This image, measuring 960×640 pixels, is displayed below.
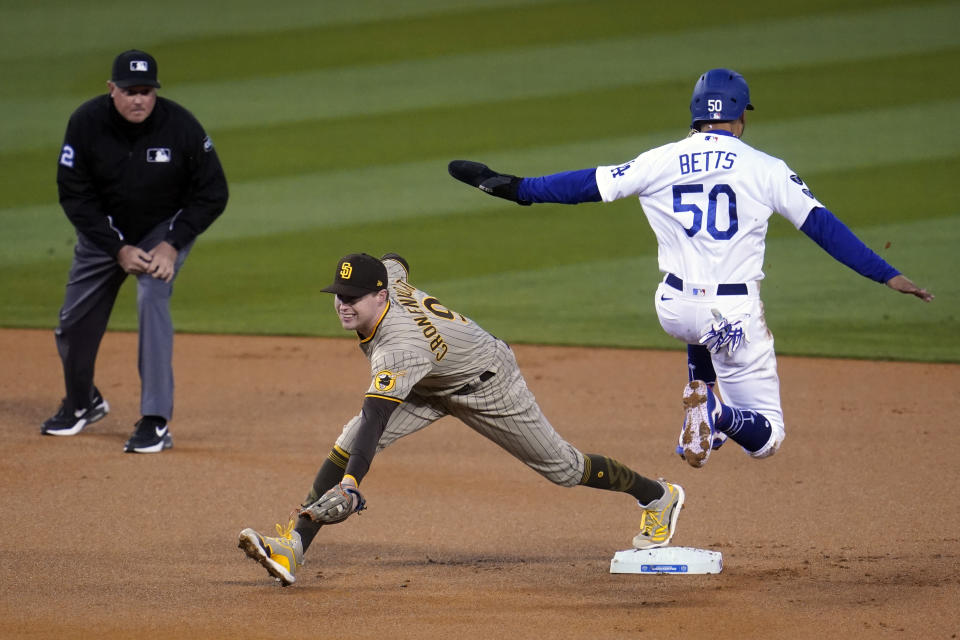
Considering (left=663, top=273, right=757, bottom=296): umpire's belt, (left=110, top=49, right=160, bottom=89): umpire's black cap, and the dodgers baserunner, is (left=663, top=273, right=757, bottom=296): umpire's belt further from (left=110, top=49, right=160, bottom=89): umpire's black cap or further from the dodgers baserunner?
(left=110, top=49, right=160, bottom=89): umpire's black cap

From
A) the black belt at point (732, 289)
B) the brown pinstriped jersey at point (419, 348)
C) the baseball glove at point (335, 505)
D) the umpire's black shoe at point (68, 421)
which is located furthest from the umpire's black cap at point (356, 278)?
the umpire's black shoe at point (68, 421)

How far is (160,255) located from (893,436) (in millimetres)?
4408

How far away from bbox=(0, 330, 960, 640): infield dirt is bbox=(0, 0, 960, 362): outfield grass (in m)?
1.17

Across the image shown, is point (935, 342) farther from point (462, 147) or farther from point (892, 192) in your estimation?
point (462, 147)

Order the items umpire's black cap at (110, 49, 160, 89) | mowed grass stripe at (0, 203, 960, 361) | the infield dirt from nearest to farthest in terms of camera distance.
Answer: the infield dirt < umpire's black cap at (110, 49, 160, 89) < mowed grass stripe at (0, 203, 960, 361)

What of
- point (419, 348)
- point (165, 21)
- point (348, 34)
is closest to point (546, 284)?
point (419, 348)

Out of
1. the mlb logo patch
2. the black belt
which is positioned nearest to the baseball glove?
the black belt

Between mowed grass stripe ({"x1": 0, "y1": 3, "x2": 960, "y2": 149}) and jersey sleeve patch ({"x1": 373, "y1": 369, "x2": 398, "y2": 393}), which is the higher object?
mowed grass stripe ({"x1": 0, "y1": 3, "x2": 960, "y2": 149})

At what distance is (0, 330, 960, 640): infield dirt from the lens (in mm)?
4961

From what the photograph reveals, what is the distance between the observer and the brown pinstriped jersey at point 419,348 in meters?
4.85

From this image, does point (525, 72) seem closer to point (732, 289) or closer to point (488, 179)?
point (488, 179)

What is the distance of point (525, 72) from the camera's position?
1502 cm

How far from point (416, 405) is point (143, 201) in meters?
2.72

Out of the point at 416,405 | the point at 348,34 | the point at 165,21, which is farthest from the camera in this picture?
the point at 165,21
